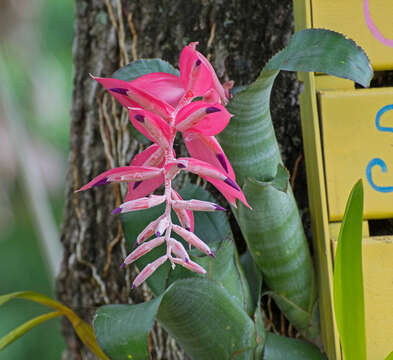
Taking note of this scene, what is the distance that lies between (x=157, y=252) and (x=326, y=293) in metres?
0.22

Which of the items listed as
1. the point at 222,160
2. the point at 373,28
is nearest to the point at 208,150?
the point at 222,160

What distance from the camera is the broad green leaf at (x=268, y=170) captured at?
0.49 m

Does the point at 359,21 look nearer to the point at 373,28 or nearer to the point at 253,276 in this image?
the point at 373,28

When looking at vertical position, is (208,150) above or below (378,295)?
above

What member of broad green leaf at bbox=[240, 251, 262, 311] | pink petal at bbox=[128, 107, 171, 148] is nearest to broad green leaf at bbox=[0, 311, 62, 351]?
broad green leaf at bbox=[240, 251, 262, 311]

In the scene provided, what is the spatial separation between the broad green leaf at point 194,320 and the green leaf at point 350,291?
0.34 feet

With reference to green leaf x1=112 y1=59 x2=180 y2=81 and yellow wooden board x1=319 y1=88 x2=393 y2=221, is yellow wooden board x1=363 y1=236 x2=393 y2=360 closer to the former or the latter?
yellow wooden board x1=319 y1=88 x2=393 y2=221

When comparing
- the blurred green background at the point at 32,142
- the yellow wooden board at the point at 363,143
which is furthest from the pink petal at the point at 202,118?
the blurred green background at the point at 32,142

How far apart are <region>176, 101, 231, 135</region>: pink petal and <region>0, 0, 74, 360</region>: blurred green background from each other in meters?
2.57

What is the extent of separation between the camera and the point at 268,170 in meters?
0.57

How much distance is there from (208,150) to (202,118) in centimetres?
5

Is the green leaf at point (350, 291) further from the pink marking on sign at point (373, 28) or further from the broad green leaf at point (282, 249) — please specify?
the pink marking on sign at point (373, 28)

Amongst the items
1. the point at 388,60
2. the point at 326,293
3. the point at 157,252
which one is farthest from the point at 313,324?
the point at 388,60

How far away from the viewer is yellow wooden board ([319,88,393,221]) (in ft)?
1.96
